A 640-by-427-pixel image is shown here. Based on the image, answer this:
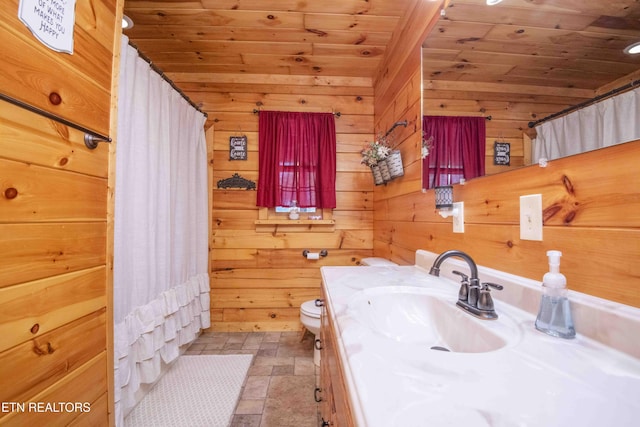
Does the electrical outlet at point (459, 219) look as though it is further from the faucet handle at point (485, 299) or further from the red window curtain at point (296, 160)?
the red window curtain at point (296, 160)

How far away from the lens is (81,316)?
0.90 metres

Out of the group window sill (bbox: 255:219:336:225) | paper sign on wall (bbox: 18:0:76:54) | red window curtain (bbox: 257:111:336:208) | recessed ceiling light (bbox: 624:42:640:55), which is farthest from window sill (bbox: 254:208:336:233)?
recessed ceiling light (bbox: 624:42:640:55)

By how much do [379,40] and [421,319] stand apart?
2032mm

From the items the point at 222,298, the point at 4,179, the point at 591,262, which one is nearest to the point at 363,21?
the point at 591,262

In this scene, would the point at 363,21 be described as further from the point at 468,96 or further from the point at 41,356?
the point at 41,356

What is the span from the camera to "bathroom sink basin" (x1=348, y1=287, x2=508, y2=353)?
648 millimetres

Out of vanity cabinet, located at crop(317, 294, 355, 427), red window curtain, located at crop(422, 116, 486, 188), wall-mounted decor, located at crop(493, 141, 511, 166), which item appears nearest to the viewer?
vanity cabinet, located at crop(317, 294, 355, 427)

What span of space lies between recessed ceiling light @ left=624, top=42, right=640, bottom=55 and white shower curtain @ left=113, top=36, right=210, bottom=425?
183 cm

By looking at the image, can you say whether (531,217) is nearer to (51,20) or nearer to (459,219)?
(459,219)

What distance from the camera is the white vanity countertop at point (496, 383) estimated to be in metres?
0.33

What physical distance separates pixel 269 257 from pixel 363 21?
204 cm


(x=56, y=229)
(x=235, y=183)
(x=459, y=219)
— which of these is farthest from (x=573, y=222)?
(x=235, y=183)

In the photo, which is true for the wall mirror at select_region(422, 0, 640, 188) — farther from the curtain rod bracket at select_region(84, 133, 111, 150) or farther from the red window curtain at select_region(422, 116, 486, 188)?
the curtain rod bracket at select_region(84, 133, 111, 150)

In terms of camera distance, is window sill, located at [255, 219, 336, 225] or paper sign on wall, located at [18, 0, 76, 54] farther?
window sill, located at [255, 219, 336, 225]
